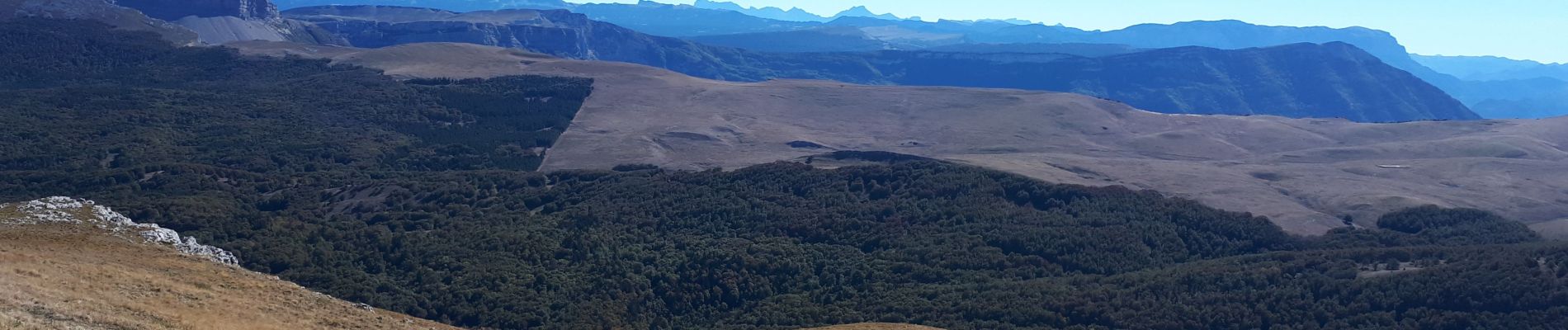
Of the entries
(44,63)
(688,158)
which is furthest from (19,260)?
(44,63)

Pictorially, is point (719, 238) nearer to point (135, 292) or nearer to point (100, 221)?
point (100, 221)

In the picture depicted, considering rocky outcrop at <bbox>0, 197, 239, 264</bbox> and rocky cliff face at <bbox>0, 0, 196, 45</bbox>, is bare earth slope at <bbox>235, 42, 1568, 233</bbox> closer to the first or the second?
rocky cliff face at <bbox>0, 0, 196, 45</bbox>

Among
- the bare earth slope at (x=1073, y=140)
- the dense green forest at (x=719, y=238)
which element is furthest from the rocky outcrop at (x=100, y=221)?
the bare earth slope at (x=1073, y=140)

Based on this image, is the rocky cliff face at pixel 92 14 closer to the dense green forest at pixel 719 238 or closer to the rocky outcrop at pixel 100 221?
the dense green forest at pixel 719 238

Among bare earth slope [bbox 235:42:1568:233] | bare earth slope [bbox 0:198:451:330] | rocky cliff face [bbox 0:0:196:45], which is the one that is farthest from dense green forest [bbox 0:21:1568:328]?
rocky cliff face [bbox 0:0:196:45]

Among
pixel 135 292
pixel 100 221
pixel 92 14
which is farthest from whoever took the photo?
pixel 92 14

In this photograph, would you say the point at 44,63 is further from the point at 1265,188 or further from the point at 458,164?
the point at 1265,188

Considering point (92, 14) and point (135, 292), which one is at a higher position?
point (135, 292)

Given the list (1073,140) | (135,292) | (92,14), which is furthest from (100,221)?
(92,14)
